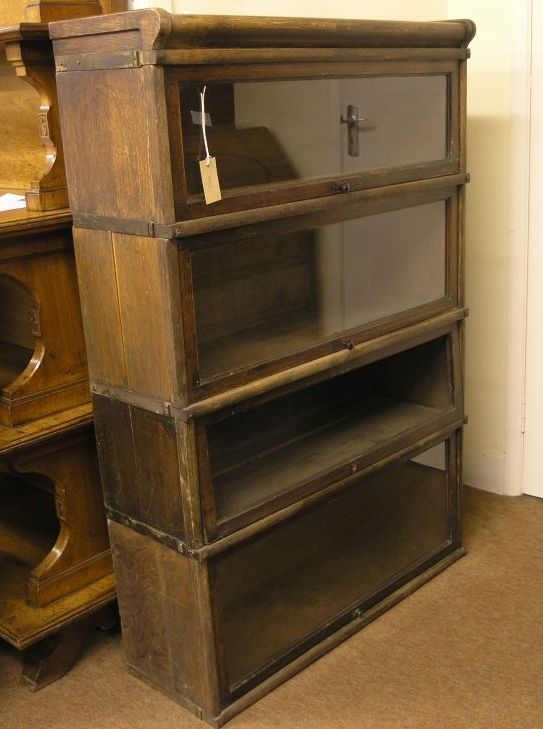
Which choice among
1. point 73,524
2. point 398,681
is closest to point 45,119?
point 73,524

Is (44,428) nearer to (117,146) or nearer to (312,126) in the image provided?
(117,146)

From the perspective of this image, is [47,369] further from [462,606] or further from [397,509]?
[462,606]

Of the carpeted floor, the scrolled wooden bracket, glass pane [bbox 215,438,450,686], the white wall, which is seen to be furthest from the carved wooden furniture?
the white wall

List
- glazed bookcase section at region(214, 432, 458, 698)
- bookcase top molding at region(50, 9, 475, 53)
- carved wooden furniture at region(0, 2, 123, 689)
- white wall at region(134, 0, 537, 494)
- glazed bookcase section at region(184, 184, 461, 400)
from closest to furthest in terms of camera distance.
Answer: bookcase top molding at region(50, 9, 475, 53) < glazed bookcase section at region(184, 184, 461, 400) < carved wooden furniture at region(0, 2, 123, 689) < glazed bookcase section at region(214, 432, 458, 698) < white wall at region(134, 0, 537, 494)

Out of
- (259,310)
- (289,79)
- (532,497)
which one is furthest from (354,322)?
(532,497)

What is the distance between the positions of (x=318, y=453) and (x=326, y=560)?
309 millimetres

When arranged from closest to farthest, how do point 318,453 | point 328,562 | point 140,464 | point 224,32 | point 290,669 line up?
point 224,32
point 140,464
point 290,669
point 318,453
point 328,562

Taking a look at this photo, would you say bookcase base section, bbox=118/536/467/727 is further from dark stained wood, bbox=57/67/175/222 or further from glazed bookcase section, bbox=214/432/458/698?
dark stained wood, bbox=57/67/175/222

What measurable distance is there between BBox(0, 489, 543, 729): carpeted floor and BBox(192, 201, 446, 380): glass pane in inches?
31.8

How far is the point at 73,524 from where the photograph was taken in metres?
2.26

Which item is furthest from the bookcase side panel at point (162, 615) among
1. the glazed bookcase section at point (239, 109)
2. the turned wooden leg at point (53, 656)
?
the glazed bookcase section at point (239, 109)

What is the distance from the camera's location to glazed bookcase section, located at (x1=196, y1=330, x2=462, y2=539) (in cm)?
204

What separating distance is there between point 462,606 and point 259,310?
1010 millimetres

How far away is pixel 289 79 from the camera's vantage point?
1.94 metres
